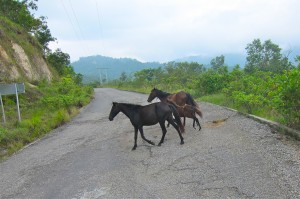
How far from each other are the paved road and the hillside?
11317 millimetres

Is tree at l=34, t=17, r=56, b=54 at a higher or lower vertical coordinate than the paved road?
higher

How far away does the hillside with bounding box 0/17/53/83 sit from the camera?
810 inches

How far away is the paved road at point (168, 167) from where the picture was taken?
18.3 feet

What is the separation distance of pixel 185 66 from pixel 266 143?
59.0 m

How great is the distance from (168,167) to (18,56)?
20972 mm

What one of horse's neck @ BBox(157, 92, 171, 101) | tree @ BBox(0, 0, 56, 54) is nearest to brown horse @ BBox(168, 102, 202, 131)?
horse's neck @ BBox(157, 92, 171, 101)

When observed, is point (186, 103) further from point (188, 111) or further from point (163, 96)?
point (163, 96)

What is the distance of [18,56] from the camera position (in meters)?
24.2

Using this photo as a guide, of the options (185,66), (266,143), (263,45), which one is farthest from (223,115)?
(185,66)

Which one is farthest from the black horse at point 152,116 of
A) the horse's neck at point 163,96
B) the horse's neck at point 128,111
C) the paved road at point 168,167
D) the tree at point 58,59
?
the tree at point 58,59

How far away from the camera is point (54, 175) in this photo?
299 inches

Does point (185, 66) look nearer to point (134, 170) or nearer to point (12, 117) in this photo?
point (12, 117)

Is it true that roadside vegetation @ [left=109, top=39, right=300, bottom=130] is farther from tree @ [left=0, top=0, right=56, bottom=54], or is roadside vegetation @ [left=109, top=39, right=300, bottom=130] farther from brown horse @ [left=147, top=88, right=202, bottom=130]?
tree @ [left=0, top=0, right=56, bottom=54]

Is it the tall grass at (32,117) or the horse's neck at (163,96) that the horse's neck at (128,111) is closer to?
the horse's neck at (163,96)
